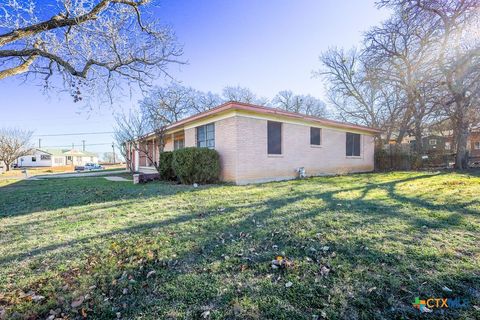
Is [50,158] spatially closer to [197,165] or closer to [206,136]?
[206,136]

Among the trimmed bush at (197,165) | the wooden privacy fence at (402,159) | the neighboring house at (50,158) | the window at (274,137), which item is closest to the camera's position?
the trimmed bush at (197,165)

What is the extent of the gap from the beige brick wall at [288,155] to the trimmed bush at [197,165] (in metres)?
1.12

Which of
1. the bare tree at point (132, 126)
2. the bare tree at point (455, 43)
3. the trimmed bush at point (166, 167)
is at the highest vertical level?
the bare tree at point (455, 43)

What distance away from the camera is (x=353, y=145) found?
14.5 m

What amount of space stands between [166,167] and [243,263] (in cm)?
998

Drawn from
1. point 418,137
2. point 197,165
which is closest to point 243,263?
point 197,165

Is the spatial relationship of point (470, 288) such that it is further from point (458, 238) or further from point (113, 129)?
point (113, 129)

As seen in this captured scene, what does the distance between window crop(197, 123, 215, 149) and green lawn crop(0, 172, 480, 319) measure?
20.2 feet

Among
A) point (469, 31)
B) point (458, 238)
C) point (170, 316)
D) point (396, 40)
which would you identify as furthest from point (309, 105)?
point (170, 316)

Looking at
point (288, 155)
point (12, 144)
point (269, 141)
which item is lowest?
point (288, 155)

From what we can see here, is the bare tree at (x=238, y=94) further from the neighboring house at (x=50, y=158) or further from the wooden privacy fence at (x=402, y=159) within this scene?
the neighboring house at (x=50, y=158)

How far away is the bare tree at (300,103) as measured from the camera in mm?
34469

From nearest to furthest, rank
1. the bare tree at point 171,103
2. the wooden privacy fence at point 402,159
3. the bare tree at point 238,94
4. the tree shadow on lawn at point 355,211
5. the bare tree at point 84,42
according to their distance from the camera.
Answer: the tree shadow on lawn at point 355,211 < the bare tree at point 84,42 < the wooden privacy fence at point 402,159 < the bare tree at point 171,103 < the bare tree at point 238,94

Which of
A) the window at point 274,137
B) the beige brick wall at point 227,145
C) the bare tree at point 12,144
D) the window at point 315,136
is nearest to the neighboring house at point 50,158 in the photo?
the bare tree at point 12,144
